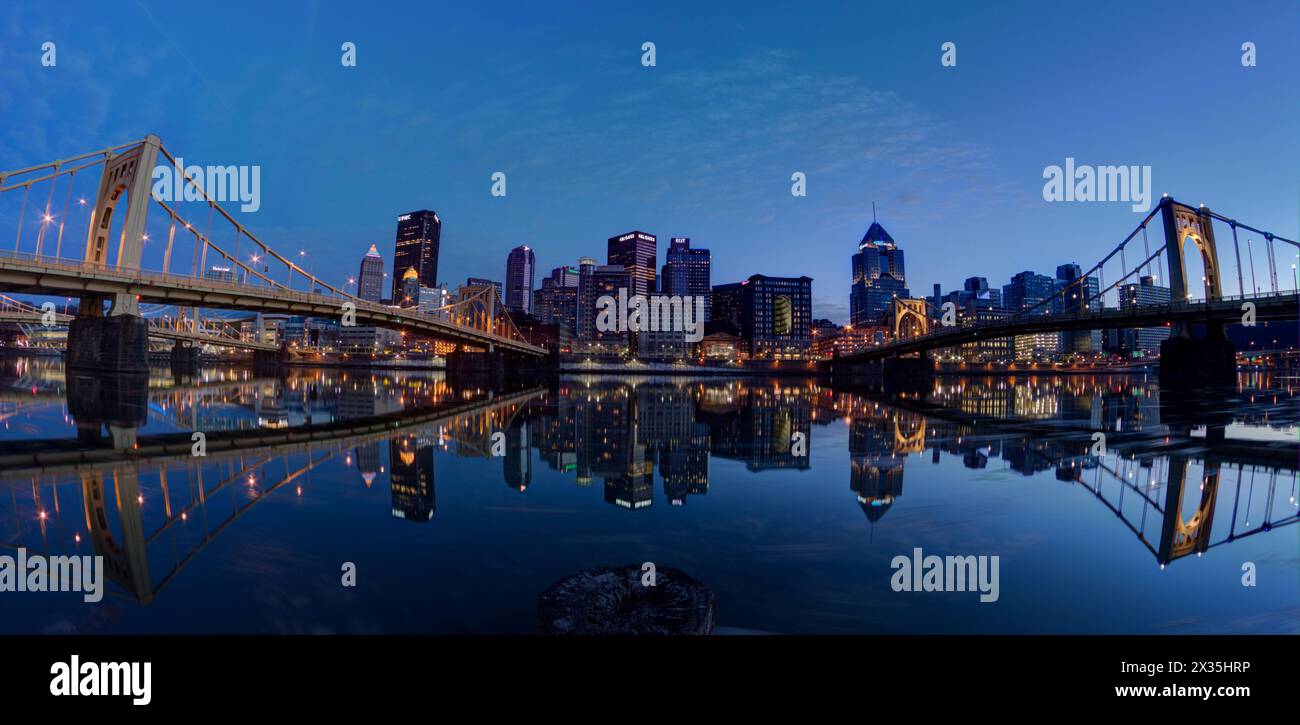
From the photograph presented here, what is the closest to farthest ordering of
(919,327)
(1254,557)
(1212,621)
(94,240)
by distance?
1. (1212,621)
2. (1254,557)
3. (94,240)
4. (919,327)

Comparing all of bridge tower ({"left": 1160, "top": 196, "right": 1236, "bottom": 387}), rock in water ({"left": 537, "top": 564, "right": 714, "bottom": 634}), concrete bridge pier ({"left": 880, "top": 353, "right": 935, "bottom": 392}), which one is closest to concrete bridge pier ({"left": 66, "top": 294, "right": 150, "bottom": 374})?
rock in water ({"left": 537, "top": 564, "right": 714, "bottom": 634})

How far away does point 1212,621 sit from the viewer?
15.4ft

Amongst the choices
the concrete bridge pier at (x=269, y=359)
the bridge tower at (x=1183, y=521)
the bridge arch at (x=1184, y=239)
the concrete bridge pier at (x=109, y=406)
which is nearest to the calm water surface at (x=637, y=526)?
the bridge tower at (x=1183, y=521)

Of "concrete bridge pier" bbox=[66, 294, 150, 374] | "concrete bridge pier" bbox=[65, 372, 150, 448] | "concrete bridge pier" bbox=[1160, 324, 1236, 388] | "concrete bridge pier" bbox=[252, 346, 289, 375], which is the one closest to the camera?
"concrete bridge pier" bbox=[65, 372, 150, 448]

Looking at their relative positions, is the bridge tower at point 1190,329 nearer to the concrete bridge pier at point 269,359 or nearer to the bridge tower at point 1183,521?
the bridge tower at point 1183,521

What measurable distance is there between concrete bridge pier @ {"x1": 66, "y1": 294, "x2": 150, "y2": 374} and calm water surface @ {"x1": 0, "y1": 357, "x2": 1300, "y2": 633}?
952 inches

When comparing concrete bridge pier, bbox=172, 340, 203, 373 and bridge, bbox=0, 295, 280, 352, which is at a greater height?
bridge, bbox=0, 295, 280, 352
